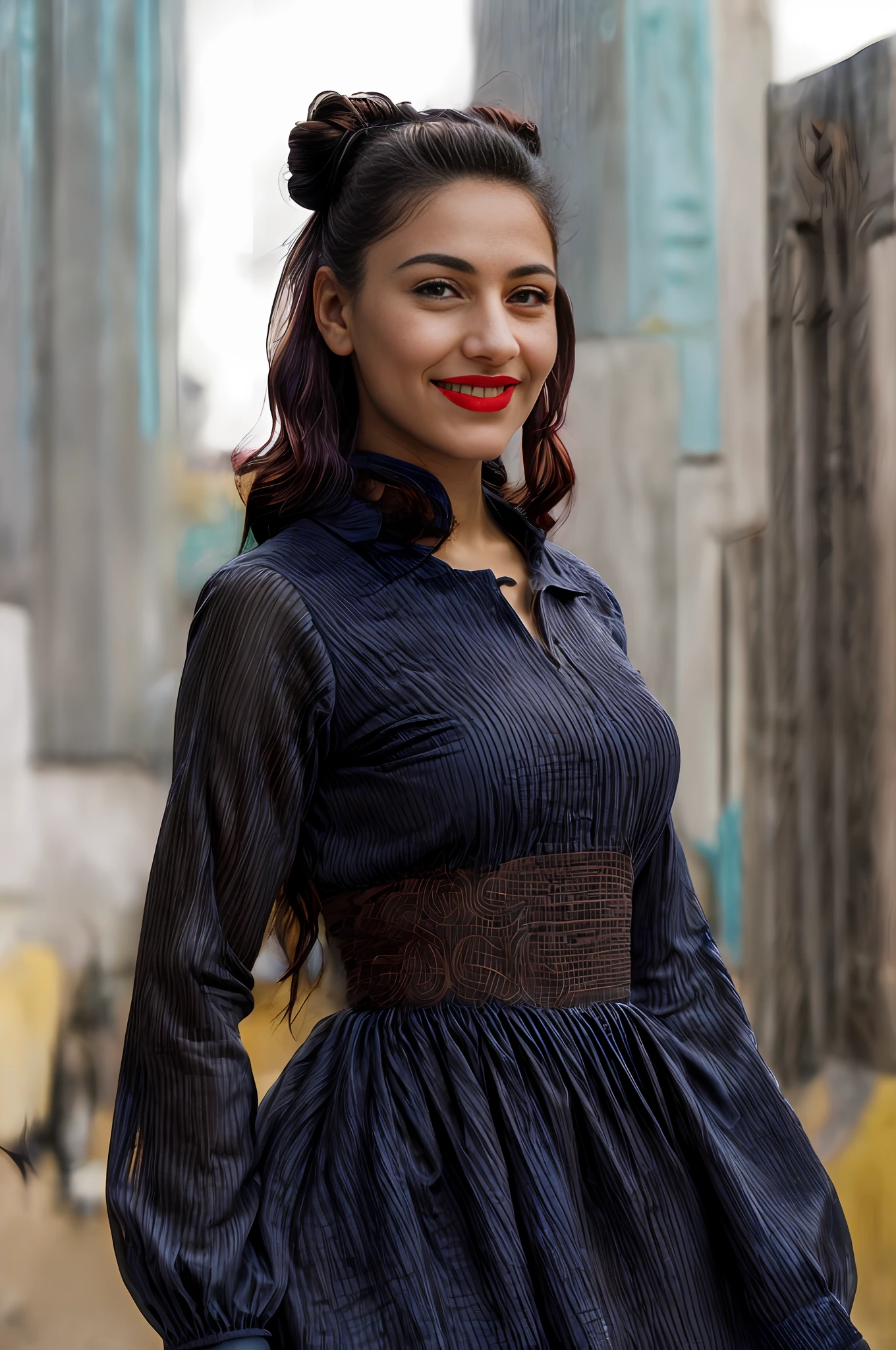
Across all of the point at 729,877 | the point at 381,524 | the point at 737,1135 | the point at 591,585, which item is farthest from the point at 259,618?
the point at 729,877

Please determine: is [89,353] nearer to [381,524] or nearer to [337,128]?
[337,128]

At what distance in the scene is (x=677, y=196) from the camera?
2.08 m

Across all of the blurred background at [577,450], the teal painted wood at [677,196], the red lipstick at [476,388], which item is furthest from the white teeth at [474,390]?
the teal painted wood at [677,196]

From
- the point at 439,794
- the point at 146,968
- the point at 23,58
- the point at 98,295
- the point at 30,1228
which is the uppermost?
the point at 23,58

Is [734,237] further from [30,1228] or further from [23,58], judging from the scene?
[30,1228]

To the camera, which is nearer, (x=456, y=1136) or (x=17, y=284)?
(x=456, y=1136)

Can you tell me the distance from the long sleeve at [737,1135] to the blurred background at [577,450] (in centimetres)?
82

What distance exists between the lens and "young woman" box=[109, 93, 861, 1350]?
2.87 ft

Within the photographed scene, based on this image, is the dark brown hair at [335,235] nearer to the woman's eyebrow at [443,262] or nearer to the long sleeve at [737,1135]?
Answer: the woman's eyebrow at [443,262]

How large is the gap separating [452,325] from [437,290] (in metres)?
0.03

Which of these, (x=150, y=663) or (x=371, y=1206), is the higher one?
(x=150, y=663)

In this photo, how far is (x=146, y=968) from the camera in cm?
89

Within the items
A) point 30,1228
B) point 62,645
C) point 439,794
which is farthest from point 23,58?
point 30,1228

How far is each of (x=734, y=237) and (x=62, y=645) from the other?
1.13m
